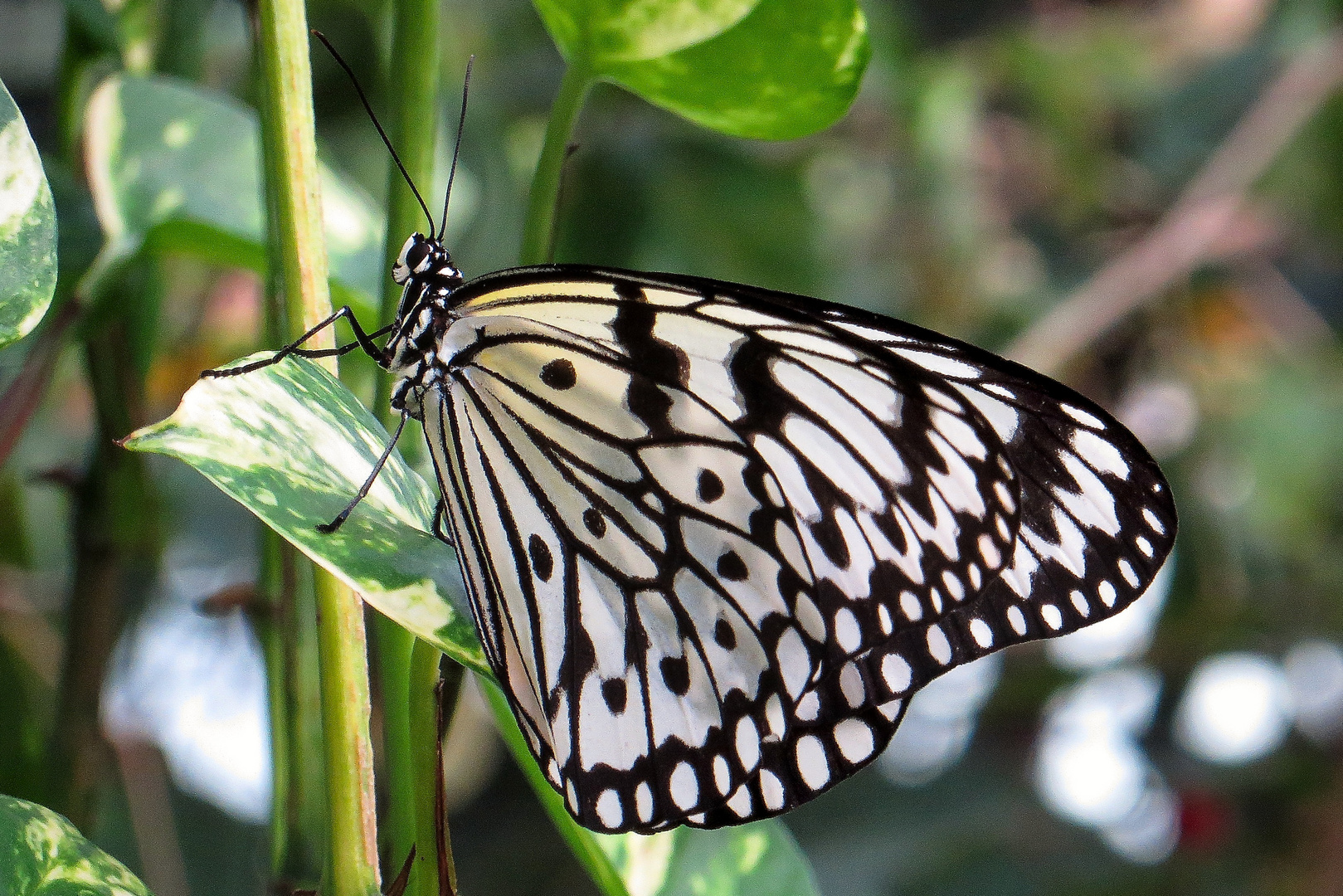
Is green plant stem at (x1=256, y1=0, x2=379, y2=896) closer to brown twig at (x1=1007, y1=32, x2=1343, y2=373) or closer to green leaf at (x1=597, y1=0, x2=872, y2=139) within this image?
green leaf at (x1=597, y1=0, x2=872, y2=139)

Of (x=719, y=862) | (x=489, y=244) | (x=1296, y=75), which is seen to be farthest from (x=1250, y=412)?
(x=719, y=862)

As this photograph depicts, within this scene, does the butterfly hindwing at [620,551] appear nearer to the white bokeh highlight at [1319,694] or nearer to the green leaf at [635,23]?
the green leaf at [635,23]

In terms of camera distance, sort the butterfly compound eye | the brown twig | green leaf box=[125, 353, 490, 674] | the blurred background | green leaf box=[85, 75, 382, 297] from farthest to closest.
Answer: the brown twig
the blurred background
green leaf box=[85, 75, 382, 297]
the butterfly compound eye
green leaf box=[125, 353, 490, 674]

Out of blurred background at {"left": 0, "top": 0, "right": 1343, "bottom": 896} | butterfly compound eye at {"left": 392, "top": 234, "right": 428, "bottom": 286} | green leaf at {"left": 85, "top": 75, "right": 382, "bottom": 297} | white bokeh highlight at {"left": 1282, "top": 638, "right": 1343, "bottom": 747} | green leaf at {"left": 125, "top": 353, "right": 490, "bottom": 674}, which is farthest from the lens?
white bokeh highlight at {"left": 1282, "top": 638, "right": 1343, "bottom": 747}

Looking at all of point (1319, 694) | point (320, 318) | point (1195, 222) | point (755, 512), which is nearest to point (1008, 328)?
point (1195, 222)

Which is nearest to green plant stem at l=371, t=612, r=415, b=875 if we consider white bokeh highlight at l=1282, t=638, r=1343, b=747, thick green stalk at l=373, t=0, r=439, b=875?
thick green stalk at l=373, t=0, r=439, b=875

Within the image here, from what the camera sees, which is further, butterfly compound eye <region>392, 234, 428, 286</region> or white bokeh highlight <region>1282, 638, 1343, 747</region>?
white bokeh highlight <region>1282, 638, 1343, 747</region>

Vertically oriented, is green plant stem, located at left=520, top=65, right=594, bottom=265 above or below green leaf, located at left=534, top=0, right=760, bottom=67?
below
